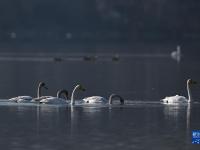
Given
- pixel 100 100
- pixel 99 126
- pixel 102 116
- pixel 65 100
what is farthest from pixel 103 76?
pixel 99 126

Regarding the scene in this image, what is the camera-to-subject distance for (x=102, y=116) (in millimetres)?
27109

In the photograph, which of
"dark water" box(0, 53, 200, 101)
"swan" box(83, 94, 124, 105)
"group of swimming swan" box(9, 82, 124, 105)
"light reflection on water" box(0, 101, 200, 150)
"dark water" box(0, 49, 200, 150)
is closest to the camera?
"light reflection on water" box(0, 101, 200, 150)

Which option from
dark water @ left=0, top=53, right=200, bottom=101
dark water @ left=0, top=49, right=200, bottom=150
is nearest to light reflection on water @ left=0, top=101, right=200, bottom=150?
dark water @ left=0, top=49, right=200, bottom=150

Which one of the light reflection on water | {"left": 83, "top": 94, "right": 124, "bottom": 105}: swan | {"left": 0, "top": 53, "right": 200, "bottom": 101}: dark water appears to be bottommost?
the light reflection on water

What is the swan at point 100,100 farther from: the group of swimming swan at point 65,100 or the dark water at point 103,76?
the dark water at point 103,76

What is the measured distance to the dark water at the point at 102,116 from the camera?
22.4 meters

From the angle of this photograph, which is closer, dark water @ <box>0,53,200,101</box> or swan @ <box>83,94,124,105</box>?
swan @ <box>83,94,124,105</box>

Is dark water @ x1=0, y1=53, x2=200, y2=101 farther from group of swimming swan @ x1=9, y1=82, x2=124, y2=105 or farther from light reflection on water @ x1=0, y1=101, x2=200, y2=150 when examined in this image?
light reflection on water @ x1=0, y1=101, x2=200, y2=150

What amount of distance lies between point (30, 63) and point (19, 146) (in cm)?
3457

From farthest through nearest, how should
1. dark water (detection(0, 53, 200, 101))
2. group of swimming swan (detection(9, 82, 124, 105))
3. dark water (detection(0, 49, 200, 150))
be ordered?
1. dark water (detection(0, 53, 200, 101))
2. group of swimming swan (detection(9, 82, 124, 105))
3. dark water (detection(0, 49, 200, 150))

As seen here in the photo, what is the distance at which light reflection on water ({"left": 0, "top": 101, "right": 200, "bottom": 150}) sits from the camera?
22.2 m

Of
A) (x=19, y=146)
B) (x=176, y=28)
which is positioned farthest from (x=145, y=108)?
(x=176, y=28)

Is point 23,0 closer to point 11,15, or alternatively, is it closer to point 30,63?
point 11,15

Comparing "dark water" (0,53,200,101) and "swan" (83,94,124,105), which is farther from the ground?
"dark water" (0,53,200,101)
